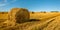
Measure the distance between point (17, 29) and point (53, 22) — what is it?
289cm

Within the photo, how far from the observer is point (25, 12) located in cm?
1439

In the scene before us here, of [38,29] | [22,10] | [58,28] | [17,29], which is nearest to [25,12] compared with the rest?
[22,10]

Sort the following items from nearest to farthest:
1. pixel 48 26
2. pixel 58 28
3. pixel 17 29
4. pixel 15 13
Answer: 1. pixel 58 28
2. pixel 48 26
3. pixel 17 29
4. pixel 15 13

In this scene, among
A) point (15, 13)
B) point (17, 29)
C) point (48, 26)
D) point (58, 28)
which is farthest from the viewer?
point (15, 13)

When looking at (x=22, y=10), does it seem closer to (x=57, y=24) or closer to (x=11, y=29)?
(x=11, y=29)

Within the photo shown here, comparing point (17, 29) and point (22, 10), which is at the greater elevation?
point (22, 10)

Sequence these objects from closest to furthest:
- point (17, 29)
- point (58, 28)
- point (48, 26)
→ 1. point (58, 28)
2. point (48, 26)
3. point (17, 29)

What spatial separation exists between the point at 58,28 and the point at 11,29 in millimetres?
3792

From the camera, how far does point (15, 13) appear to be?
44.9ft

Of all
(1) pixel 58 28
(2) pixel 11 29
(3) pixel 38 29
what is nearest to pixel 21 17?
(2) pixel 11 29

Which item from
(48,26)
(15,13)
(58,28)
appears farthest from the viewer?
(15,13)

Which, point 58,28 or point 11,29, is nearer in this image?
point 58,28

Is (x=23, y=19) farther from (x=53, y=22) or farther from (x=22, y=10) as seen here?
(x=53, y=22)

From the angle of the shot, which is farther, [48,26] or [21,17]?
[21,17]
